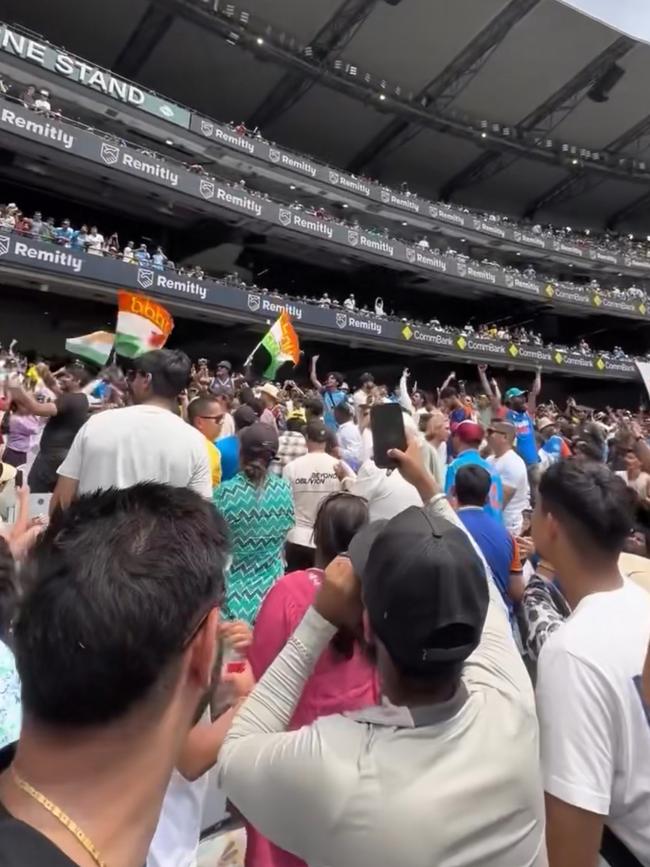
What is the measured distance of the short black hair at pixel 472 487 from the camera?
3.32 m

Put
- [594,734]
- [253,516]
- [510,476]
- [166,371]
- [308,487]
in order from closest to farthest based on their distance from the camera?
[594,734], [166,371], [253,516], [308,487], [510,476]

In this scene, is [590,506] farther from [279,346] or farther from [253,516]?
[279,346]

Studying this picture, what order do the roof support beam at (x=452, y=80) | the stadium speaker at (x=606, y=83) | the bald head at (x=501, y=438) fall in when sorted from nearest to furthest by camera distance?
the bald head at (x=501, y=438) → the roof support beam at (x=452, y=80) → the stadium speaker at (x=606, y=83)

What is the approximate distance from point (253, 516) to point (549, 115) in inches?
1171

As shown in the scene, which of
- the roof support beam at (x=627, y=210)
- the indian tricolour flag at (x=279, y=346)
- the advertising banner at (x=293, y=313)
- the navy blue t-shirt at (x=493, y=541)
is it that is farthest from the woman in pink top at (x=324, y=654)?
the roof support beam at (x=627, y=210)

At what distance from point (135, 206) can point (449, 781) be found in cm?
2103

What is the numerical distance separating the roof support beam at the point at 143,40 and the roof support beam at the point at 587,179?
19.2 metres

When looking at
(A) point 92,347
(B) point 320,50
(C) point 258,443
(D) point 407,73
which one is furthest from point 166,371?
(D) point 407,73

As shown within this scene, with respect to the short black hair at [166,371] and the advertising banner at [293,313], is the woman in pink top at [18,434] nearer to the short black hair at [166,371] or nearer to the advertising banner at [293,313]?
the short black hair at [166,371]

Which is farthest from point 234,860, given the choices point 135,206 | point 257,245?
point 257,245

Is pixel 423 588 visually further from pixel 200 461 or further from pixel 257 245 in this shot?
pixel 257 245

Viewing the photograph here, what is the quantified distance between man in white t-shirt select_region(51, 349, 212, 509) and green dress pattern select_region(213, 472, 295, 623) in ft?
0.91

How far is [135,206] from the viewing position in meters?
19.9

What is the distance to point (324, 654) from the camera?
1.72 meters
